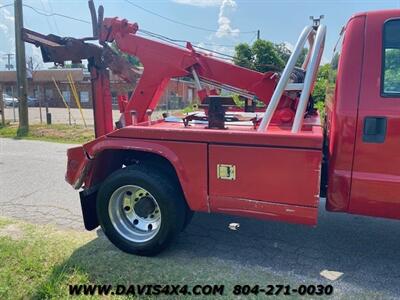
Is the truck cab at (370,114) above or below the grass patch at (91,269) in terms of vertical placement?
above

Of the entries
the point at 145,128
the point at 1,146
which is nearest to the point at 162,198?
the point at 145,128

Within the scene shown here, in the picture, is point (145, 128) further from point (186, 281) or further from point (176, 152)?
point (186, 281)

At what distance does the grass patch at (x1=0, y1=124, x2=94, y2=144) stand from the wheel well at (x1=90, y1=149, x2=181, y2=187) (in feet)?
25.4

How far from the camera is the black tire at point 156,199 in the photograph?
327 centimetres

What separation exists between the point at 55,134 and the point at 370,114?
1169cm

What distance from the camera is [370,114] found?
276cm

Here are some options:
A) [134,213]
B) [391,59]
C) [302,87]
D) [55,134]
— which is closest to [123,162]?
[134,213]

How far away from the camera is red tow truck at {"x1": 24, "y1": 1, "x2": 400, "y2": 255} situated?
277 cm

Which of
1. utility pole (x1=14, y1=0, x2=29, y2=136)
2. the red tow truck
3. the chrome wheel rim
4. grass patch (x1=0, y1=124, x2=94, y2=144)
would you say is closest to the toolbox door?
the red tow truck

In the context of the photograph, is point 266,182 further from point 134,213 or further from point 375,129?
point 134,213

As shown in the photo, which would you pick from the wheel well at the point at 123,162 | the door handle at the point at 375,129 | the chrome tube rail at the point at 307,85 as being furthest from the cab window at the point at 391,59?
the wheel well at the point at 123,162

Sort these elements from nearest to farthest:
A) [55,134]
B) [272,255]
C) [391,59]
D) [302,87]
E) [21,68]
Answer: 1. [391,59]
2. [302,87]
3. [272,255]
4. [55,134]
5. [21,68]

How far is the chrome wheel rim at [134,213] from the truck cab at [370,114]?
1747 millimetres

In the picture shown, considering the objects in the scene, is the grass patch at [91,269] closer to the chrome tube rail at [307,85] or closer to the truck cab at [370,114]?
the truck cab at [370,114]
